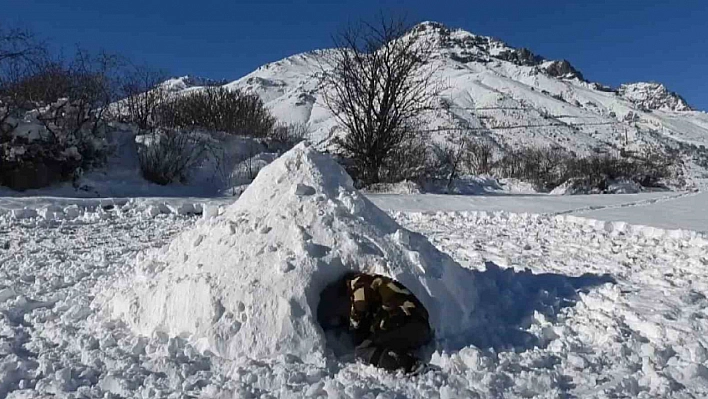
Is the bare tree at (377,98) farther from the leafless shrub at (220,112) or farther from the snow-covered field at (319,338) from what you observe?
the snow-covered field at (319,338)

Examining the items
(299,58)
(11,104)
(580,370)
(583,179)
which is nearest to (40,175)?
(11,104)

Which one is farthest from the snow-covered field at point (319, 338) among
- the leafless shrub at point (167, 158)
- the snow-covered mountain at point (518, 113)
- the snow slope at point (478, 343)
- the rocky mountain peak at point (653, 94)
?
the rocky mountain peak at point (653, 94)

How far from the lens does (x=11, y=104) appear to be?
1190cm

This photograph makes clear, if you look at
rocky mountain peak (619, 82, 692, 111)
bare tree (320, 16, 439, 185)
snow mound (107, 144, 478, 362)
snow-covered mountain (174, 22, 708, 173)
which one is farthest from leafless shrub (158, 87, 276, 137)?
rocky mountain peak (619, 82, 692, 111)

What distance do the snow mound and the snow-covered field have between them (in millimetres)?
15

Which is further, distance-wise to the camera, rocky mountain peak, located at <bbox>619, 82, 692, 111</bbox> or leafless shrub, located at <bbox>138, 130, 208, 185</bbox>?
rocky mountain peak, located at <bbox>619, 82, 692, 111</bbox>

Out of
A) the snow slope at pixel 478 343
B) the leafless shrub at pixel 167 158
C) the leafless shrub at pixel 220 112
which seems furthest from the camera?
the leafless shrub at pixel 220 112

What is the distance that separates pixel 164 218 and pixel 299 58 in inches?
4534

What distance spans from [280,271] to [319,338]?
462 millimetres

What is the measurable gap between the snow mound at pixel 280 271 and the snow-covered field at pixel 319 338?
0.05 feet

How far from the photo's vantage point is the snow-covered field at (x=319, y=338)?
2889 millimetres

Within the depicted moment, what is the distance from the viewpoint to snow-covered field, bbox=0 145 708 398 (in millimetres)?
2889

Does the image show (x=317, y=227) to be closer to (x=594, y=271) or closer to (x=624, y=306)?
(x=624, y=306)

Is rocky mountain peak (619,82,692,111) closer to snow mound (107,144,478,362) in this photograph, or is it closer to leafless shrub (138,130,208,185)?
leafless shrub (138,130,208,185)
